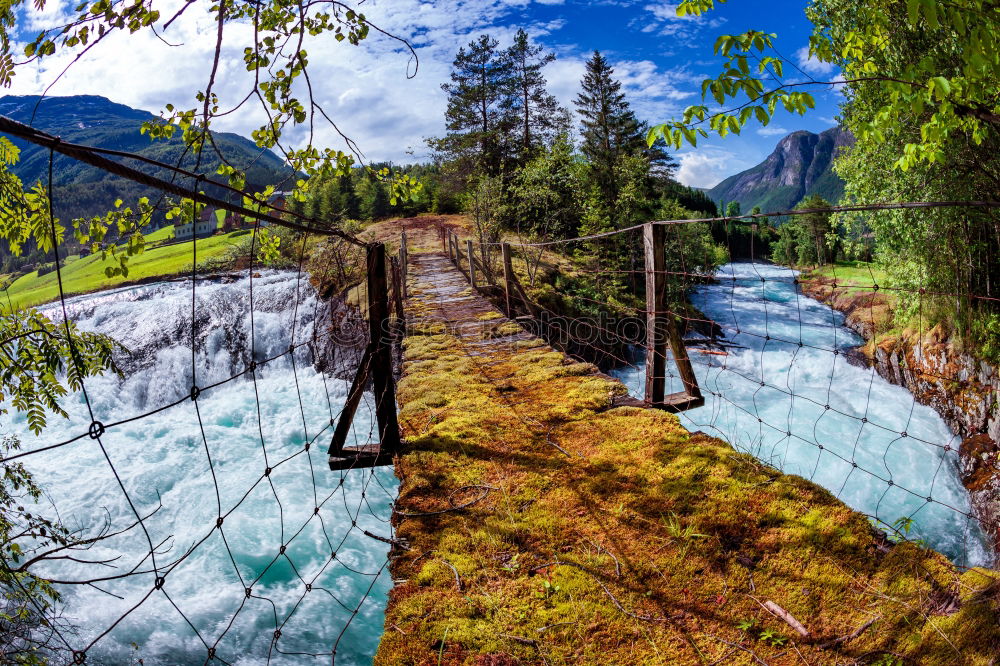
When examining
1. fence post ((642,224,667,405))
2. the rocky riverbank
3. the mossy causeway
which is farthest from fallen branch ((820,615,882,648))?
the rocky riverbank

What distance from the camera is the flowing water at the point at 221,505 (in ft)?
16.5

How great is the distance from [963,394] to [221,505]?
1512cm

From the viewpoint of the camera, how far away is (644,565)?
242 cm

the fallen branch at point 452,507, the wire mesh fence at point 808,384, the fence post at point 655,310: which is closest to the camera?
the fallen branch at point 452,507

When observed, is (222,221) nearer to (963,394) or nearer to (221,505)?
(221,505)

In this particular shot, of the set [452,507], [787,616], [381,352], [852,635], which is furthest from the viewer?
[381,352]

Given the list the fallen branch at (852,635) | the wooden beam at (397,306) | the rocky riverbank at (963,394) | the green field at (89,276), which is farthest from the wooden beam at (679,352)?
the green field at (89,276)

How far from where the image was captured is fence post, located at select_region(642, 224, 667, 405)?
376cm

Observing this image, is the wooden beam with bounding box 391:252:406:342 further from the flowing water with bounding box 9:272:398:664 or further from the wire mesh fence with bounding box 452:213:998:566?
the wire mesh fence with bounding box 452:213:998:566

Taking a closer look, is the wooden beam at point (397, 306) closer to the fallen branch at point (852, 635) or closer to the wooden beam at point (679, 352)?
the wooden beam at point (679, 352)

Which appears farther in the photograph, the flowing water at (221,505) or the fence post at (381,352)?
the flowing water at (221,505)

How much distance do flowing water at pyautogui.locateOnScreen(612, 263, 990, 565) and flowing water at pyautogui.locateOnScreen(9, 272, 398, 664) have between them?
401 centimetres

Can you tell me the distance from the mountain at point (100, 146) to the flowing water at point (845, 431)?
4.24m

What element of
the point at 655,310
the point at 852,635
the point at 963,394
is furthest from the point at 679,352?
the point at 963,394
